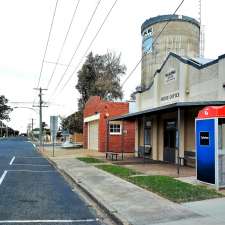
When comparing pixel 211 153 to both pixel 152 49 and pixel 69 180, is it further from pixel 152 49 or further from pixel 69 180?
pixel 152 49

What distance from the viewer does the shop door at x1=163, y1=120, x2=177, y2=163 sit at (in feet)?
87.7

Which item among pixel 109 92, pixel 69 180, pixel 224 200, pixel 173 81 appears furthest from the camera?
pixel 109 92

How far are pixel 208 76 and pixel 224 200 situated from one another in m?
10.8

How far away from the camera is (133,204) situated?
1151 cm

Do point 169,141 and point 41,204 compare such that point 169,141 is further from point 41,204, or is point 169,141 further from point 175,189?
point 41,204

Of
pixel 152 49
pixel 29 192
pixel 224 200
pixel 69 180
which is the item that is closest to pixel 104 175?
pixel 69 180

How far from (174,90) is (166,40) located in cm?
1532

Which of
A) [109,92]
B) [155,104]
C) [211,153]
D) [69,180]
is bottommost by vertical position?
[69,180]

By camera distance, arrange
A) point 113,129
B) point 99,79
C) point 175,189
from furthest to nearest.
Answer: point 99,79 → point 113,129 → point 175,189

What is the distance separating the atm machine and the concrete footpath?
214cm

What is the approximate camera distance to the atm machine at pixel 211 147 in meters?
14.0

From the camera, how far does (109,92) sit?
7331cm

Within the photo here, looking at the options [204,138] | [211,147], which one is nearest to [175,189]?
[211,147]

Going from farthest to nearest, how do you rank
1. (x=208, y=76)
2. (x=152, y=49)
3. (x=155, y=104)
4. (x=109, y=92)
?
(x=109, y=92) → (x=152, y=49) → (x=155, y=104) → (x=208, y=76)
